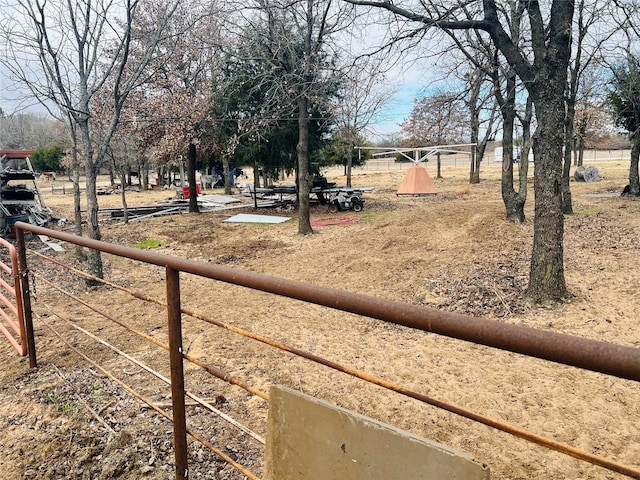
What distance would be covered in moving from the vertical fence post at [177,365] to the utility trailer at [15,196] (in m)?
12.9

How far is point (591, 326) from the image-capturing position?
4.75 meters

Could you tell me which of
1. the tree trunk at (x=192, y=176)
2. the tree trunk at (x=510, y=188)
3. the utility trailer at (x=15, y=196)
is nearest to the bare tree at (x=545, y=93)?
the tree trunk at (x=510, y=188)

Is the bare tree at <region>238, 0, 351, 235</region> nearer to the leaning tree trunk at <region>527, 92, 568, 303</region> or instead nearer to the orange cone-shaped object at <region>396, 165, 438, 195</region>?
the orange cone-shaped object at <region>396, 165, 438, 195</region>

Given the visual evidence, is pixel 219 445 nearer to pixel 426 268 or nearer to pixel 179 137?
pixel 426 268

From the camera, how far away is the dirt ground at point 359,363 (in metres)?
2.64

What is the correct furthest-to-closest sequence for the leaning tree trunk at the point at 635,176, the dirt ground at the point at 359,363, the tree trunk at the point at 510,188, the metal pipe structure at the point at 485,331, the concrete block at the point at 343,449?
the leaning tree trunk at the point at 635,176 < the tree trunk at the point at 510,188 < the dirt ground at the point at 359,363 < the concrete block at the point at 343,449 < the metal pipe structure at the point at 485,331

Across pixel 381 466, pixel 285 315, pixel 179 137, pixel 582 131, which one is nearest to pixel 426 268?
pixel 285 315

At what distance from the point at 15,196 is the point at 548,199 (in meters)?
14.9

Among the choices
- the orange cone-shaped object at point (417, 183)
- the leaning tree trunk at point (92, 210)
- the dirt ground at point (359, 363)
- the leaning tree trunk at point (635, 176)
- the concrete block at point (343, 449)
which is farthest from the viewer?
the leaning tree trunk at point (635, 176)

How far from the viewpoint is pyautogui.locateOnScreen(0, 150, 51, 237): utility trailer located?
12398 mm

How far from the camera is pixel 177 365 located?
5.73ft

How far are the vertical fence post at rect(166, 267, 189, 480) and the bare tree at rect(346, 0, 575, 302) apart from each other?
15.9 feet

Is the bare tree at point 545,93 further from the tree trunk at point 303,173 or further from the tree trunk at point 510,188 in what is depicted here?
the tree trunk at point 303,173

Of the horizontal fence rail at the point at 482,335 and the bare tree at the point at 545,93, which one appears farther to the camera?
the bare tree at the point at 545,93
